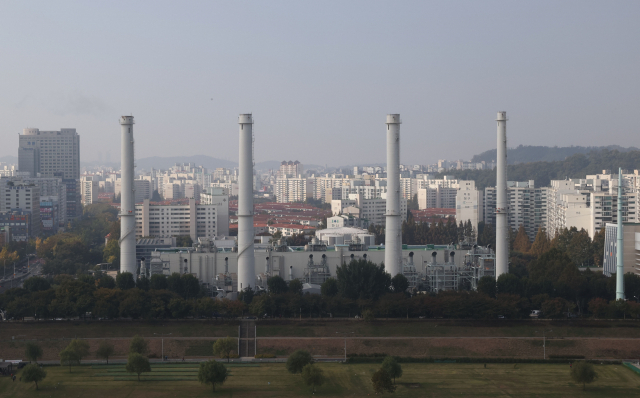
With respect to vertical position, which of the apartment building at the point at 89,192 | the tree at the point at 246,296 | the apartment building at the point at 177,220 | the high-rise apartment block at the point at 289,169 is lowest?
the tree at the point at 246,296

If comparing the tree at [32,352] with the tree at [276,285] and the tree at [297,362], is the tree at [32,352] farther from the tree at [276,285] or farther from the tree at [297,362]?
the tree at [276,285]

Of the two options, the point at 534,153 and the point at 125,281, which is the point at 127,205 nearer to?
the point at 125,281

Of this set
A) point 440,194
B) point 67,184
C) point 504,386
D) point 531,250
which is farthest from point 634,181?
point 67,184

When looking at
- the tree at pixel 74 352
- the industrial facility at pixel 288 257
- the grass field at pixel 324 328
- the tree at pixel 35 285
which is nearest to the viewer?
the tree at pixel 74 352

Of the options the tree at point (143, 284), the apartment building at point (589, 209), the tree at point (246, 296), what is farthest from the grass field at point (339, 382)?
the apartment building at point (589, 209)

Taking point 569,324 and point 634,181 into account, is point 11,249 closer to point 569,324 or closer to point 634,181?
point 569,324

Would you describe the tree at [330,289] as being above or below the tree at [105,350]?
above
